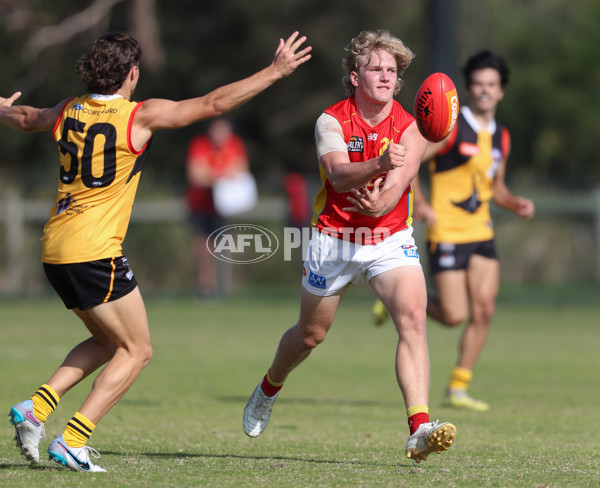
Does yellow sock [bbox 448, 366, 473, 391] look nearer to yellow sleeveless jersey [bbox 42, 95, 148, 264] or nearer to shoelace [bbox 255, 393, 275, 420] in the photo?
shoelace [bbox 255, 393, 275, 420]

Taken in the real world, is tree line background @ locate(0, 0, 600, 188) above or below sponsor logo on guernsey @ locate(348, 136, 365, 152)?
above

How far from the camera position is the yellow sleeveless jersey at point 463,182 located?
29.0 ft

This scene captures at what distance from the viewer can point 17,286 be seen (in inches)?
802

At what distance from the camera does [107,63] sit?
5516 millimetres

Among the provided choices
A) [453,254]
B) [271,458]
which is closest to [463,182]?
[453,254]

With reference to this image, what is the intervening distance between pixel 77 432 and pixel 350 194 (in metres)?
2.02

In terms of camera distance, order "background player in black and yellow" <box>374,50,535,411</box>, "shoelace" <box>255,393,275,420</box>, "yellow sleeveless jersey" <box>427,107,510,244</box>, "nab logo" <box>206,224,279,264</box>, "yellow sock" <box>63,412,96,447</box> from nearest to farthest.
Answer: "yellow sock" <box>63,412,96,447</box>, "shoelace" <box>255,393,275,420</box>, "background player in black and yellow" <box>374,50,535,411</box>, "yellow sleeveless jersey" <box>427,107,510,244</box>, "nab logo" <box>206,224,279,264</box>

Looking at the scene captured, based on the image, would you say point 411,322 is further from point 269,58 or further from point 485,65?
point 269,58

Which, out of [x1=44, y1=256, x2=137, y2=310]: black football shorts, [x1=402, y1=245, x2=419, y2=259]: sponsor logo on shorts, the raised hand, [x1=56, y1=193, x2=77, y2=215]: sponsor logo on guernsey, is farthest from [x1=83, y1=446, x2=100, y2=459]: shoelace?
the raised hand

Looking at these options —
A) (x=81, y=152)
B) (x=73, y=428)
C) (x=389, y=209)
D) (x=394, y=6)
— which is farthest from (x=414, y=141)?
(x=394, y=6)

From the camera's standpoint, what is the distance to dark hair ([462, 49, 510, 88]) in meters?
8.88

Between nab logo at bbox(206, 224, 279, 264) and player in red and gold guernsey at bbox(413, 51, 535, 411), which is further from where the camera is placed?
nab logo at bbox(206, 224, 279, 264)

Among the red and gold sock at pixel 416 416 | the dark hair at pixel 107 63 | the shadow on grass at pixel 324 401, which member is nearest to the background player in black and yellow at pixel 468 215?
the shadow on grass at pixel 324 401

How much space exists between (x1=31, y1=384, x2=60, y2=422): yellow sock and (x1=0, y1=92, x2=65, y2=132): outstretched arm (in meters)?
1.40
